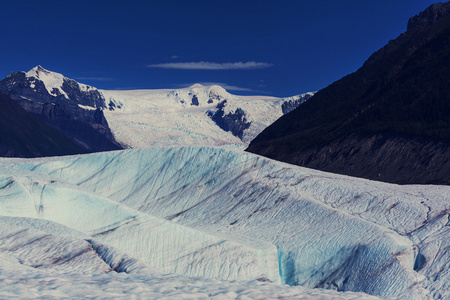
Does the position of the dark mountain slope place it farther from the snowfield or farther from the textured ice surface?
the textured ice surface

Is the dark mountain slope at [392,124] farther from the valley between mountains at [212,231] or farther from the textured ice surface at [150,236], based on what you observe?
the textured ice surface at [150,236]

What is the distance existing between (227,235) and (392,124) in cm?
10229

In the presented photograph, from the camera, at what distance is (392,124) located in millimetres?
132125

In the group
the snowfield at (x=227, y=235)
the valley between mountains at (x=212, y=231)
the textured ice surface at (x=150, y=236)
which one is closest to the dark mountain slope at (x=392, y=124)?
the valley between mountains at (x=212, y=231)

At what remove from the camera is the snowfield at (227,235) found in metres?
18.8

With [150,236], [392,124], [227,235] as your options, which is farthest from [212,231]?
[392,124]

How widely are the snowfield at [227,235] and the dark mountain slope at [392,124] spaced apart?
213ft

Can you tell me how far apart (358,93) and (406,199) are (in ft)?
486

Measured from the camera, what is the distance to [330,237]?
1448 inches

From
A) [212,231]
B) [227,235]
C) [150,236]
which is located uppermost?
[150,236]

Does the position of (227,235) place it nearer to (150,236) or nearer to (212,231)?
(212,231)

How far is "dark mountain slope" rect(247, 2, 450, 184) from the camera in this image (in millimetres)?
115625

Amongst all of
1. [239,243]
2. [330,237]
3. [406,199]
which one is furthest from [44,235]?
[406,199]

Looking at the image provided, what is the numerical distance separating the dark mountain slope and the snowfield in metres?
64.8
